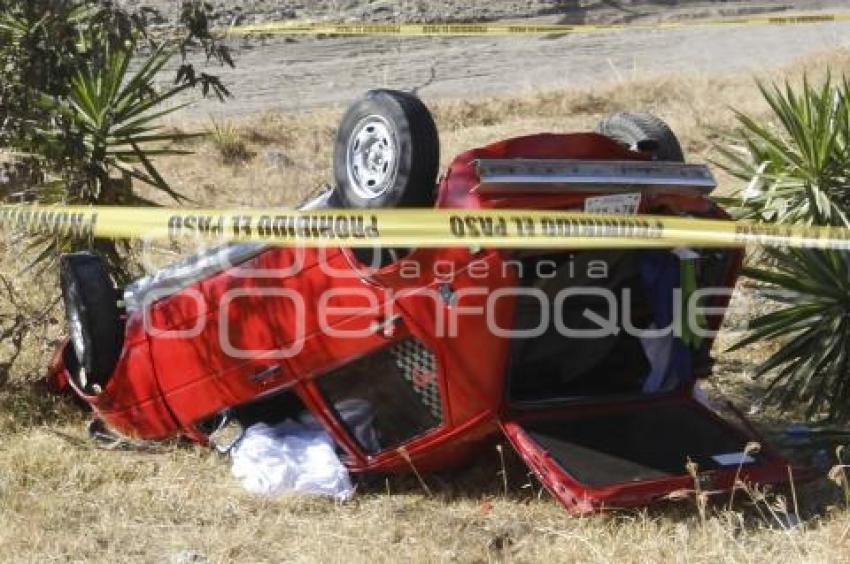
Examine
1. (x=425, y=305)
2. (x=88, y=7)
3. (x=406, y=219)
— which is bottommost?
(x=425, y=305)

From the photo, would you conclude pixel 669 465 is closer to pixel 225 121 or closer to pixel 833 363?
pixel 833 363

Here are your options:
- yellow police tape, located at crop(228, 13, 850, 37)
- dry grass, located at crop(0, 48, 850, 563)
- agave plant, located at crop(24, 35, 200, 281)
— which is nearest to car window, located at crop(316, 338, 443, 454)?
dry grass, located at crop(0, 48, 850, 563)

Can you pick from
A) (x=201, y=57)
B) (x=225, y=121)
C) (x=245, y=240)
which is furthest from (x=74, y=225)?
(x=201, y=57)

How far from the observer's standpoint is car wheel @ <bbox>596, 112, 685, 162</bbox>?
568 cm

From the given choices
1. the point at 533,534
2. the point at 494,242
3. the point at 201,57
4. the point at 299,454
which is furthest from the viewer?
the point at 201,57

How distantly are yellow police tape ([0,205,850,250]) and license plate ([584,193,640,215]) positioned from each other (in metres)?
0.07

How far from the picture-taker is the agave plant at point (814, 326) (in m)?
5.66

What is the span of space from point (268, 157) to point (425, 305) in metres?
8.60

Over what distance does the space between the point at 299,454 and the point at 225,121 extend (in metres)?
9.99

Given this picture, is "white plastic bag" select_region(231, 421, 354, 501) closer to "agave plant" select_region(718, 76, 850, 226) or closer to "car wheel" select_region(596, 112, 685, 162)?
"car wheel" select_region(596, 112, 685, 162)

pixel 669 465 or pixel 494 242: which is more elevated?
pixel 494 242

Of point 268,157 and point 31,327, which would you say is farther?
point 268,157

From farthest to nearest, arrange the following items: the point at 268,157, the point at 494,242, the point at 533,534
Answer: the point at 268,157, the point at 533,534, the point at 494,242

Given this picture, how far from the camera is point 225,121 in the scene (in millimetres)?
14977
